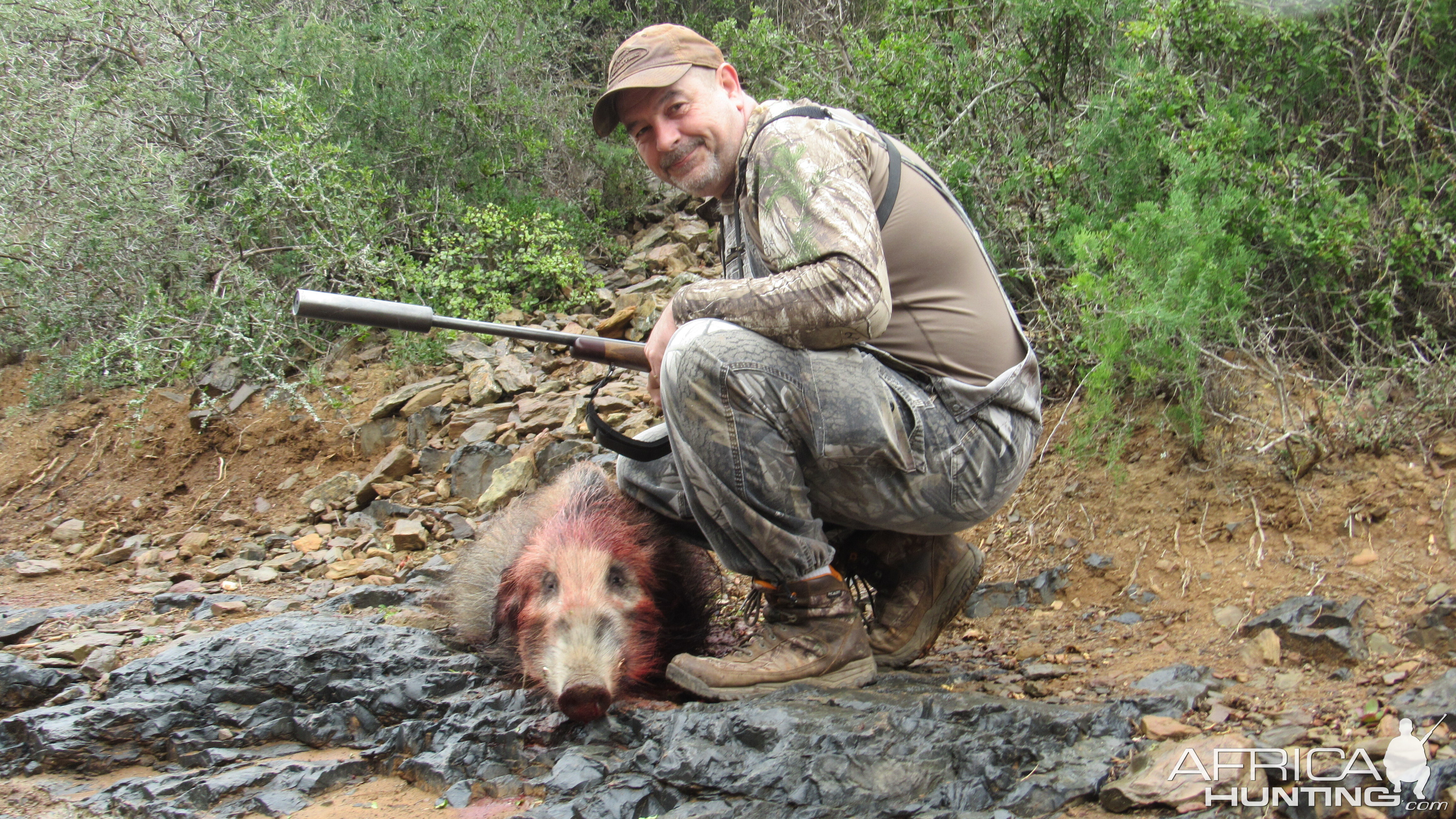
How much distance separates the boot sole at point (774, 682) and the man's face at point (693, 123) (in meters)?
1.48

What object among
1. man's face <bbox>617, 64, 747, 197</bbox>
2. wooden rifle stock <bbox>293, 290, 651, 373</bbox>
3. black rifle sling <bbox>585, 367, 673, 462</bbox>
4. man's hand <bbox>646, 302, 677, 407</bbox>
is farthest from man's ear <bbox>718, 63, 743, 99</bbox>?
black rifle sling <bbox>585, 367, 673, 462</bbox>

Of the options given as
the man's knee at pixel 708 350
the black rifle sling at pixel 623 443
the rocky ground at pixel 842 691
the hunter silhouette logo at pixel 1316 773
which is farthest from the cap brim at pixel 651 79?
the hunter silhouette logo at pixel 1316 773

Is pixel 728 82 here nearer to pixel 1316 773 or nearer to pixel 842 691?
pixel 842 691

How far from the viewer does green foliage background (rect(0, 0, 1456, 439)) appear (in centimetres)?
387

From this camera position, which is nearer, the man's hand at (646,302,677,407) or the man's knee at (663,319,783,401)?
the man's knee at (663,319,783,401)

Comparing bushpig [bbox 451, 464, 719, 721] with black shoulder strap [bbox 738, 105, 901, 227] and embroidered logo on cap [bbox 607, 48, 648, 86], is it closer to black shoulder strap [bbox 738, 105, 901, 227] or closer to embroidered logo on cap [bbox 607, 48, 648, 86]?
black shoulder strap [bbox 738, 105, 901, 227]

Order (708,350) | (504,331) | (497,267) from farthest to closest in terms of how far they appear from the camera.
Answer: (497,267) < (504,331) < (708,350)

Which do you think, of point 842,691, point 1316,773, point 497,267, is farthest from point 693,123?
point 497,267

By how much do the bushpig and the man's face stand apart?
1.25m

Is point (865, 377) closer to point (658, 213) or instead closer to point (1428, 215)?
point (1428, 215)

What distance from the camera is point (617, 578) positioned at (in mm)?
3582

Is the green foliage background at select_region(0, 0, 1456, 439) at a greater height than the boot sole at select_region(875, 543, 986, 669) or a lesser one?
greater

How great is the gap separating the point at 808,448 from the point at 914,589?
786mm

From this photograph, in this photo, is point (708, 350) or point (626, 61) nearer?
point (708, 350)
